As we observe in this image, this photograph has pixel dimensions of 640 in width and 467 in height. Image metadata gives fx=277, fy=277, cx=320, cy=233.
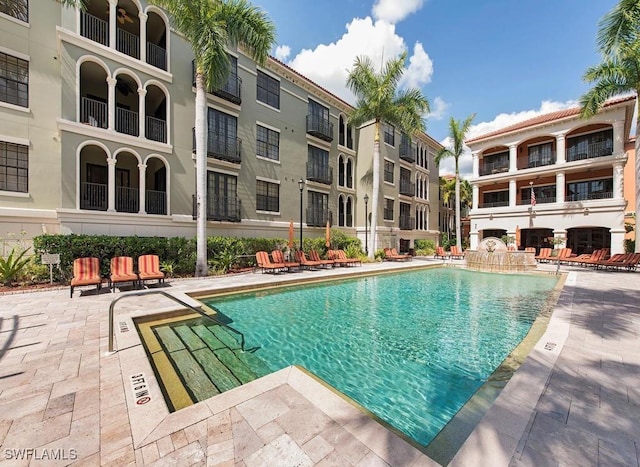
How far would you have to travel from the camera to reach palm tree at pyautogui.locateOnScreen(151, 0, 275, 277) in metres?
11.6

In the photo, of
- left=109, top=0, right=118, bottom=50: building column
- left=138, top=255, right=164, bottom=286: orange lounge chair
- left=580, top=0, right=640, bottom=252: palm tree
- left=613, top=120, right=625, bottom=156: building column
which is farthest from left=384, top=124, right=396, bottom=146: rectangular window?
left=138, top=255, right=164, bottom=286: orange lounge chair

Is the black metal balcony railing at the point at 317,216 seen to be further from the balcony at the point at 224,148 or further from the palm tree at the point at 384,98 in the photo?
the balcony at the point at 224,148

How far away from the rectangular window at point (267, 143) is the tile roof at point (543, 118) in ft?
74.6

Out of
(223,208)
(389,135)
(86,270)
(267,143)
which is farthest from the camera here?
(389,135)

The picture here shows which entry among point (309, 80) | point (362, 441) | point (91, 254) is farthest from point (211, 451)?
point (309, 80)

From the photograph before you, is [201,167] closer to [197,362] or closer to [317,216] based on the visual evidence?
[197,362]

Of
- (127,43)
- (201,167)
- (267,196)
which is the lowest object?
(267,196)

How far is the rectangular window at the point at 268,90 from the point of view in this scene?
1911cm

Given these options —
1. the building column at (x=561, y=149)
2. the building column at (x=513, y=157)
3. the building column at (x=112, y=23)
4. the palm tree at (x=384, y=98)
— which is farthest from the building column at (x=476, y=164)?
the building column at (x=112, y=23)

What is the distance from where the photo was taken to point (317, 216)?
73.9 feet

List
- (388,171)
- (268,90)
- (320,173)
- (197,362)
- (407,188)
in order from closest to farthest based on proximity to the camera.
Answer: (197,362)
(268,90)
(320,173)
(388,171)
(407,188)

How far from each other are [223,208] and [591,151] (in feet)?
102

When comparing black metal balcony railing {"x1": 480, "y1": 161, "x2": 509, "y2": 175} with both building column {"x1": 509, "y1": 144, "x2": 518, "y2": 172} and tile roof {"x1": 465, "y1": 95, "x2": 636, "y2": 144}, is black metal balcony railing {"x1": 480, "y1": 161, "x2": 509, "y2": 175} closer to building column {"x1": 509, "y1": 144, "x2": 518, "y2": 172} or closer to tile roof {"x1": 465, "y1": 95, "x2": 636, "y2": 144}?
building column {"x1": 509, "y1": 144, "x2": 518, "y2": 172}

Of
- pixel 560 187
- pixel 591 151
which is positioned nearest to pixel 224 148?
pixel 560 187
